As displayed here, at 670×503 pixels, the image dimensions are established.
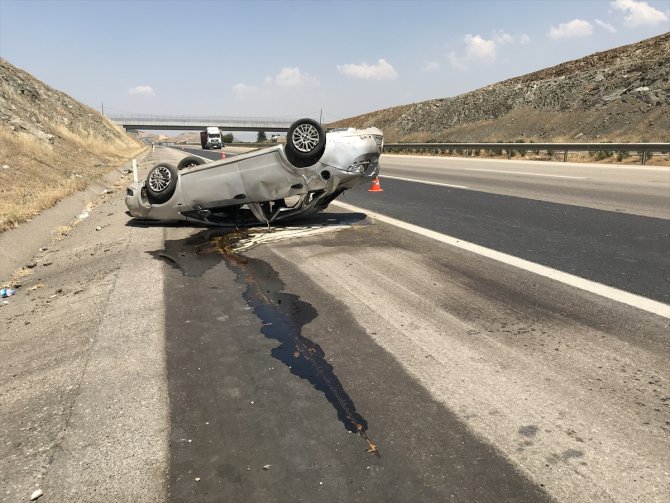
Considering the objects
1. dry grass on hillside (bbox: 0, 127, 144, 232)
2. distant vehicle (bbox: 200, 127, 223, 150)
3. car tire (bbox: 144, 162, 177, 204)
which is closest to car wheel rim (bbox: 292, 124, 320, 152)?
car tire (bbox: 144, 162, 177, 204)

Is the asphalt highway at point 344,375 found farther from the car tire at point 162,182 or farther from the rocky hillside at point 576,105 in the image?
the rocky hillside at point 576,105

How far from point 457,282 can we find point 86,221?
867cm

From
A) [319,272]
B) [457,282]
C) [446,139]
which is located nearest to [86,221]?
[319,272]

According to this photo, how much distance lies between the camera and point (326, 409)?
2.79 meters

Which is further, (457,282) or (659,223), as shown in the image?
(659,223)

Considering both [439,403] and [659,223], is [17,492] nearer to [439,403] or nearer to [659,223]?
[439,403]

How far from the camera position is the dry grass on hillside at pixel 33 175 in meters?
9.82

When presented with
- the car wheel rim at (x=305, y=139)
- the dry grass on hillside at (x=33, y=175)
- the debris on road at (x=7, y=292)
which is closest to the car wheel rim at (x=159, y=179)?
the car wheel rim at (x=305, y=139)

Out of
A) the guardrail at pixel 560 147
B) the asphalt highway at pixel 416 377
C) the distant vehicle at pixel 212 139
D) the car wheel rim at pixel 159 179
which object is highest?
the distant vehicle at pixel 212 139

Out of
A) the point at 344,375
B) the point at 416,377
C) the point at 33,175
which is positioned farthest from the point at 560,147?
the point at 344,375

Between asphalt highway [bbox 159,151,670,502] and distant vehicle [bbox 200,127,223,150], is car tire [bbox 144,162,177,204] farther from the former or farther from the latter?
distant vehicle [bbox 200,127,223,150]

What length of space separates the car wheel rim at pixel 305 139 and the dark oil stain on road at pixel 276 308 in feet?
5.28

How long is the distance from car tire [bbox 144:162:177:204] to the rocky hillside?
32.6 m

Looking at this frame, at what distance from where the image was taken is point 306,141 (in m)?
7.39
